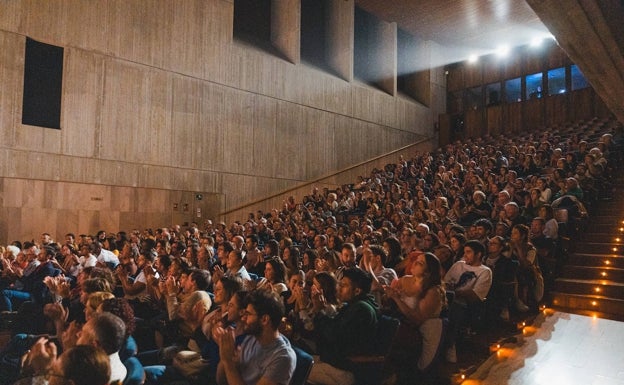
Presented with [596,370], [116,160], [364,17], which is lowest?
[596,370]

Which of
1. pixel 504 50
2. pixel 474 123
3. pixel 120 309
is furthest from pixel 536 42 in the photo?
pixel 120 309

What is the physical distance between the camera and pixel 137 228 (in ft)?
32.2

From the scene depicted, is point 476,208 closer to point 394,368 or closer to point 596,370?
point 596,370

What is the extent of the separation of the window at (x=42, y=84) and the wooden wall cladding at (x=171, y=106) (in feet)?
0.43

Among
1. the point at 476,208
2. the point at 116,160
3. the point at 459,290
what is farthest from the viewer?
the point at 116,160

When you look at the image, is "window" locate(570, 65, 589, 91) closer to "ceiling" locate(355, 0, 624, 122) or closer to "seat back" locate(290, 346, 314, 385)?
"ceiling" locate(355, 0, 624, 122)

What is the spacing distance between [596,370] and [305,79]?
10773mm

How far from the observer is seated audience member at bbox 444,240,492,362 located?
3.36m

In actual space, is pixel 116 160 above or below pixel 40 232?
above

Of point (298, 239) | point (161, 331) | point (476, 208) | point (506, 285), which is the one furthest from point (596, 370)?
point (298, 239)

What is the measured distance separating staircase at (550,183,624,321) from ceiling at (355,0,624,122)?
1.45 metres

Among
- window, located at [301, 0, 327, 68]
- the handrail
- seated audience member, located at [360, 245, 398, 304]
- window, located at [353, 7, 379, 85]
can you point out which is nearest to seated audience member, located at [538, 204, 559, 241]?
seated audience member, located at [360, 245, 398, 304]

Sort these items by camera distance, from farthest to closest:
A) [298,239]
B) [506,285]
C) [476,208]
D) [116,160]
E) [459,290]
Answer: [116,160]
[298,239]
[476,208]
[506,285]
[459,290]

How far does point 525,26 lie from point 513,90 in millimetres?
2384
